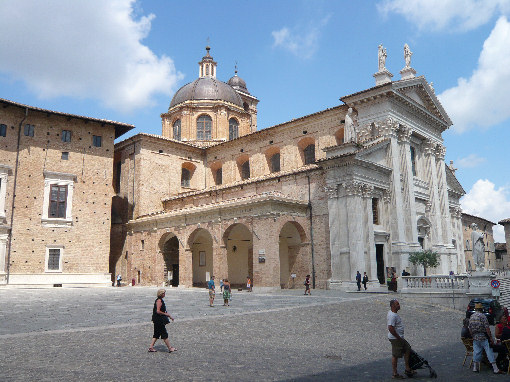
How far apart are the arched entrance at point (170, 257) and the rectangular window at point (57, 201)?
661 centimetres

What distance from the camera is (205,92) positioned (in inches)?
1544

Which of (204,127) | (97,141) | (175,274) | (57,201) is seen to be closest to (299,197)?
(175,274)

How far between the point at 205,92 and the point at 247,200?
18.7m

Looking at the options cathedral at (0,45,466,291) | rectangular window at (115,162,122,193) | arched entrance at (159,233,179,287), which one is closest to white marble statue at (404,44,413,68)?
cathedral at (0,45,466,291)

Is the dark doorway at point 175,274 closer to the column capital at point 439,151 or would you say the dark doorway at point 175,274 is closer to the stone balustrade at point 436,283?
the stone balustrade at point 436,283

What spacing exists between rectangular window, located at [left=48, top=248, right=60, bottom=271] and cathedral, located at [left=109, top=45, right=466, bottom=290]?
527cm

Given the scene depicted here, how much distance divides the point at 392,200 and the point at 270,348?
722 inches

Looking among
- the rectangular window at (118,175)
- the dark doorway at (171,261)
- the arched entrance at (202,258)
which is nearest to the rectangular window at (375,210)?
the arched entrance at (202,258)

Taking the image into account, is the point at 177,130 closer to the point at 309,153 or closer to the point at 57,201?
the point at 57,201

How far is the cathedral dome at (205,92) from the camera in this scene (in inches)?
1544

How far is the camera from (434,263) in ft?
74.6

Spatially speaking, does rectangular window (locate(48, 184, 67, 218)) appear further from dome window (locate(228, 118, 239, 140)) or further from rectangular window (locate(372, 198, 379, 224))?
rectangular window (locate(372, 198, 379, 224))

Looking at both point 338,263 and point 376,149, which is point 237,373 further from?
point 376,149

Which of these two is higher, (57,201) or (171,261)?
(57,201)
